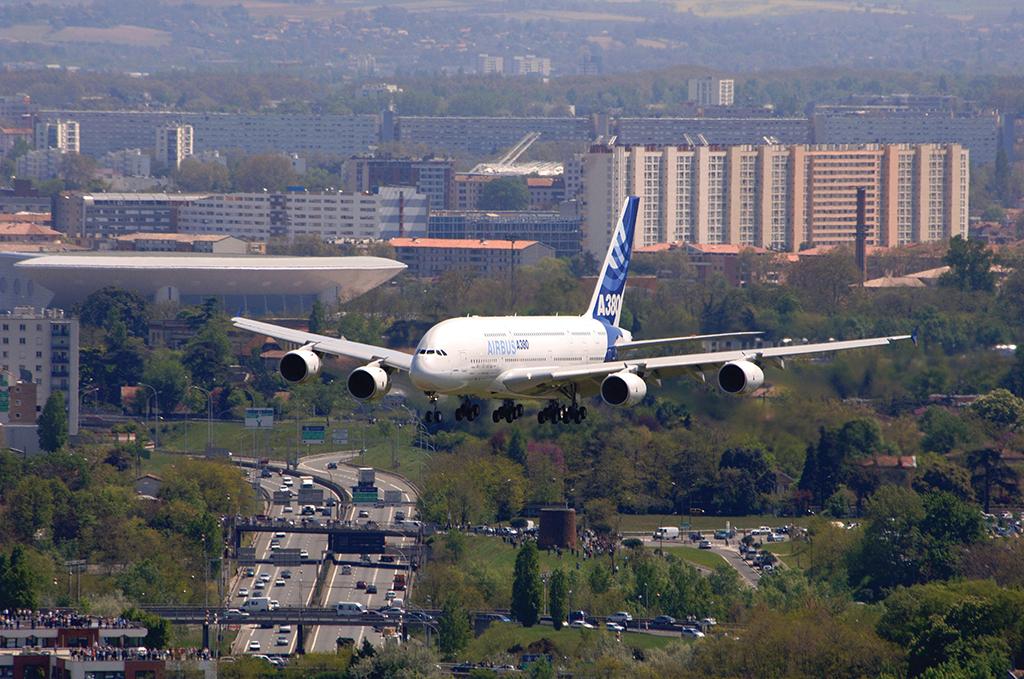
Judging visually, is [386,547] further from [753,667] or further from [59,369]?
[59,369]

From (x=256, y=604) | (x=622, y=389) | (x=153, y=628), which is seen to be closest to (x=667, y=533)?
(x=256, y=604)

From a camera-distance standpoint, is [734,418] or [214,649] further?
[214,649]

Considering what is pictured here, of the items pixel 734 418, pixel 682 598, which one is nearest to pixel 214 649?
pixel 682 598

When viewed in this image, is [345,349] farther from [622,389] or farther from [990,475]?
[990,475]

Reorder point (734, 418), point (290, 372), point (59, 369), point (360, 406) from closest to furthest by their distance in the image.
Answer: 1. point (290, 372)
2. point (734, 418)
3. point (360, 406)
4. point (59, 369)

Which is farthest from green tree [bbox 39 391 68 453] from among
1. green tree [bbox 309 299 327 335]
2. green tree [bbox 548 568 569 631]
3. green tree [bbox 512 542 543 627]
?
green tree [bbox 548 568 569 631]

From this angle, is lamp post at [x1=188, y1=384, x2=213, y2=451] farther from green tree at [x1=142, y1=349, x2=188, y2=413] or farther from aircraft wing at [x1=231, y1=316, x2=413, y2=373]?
aircraft wing at [x1=231, y1=316, x2=413, y2=373]

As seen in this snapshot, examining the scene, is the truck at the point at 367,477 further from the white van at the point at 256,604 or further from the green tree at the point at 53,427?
the green tree at the point at 53,427
